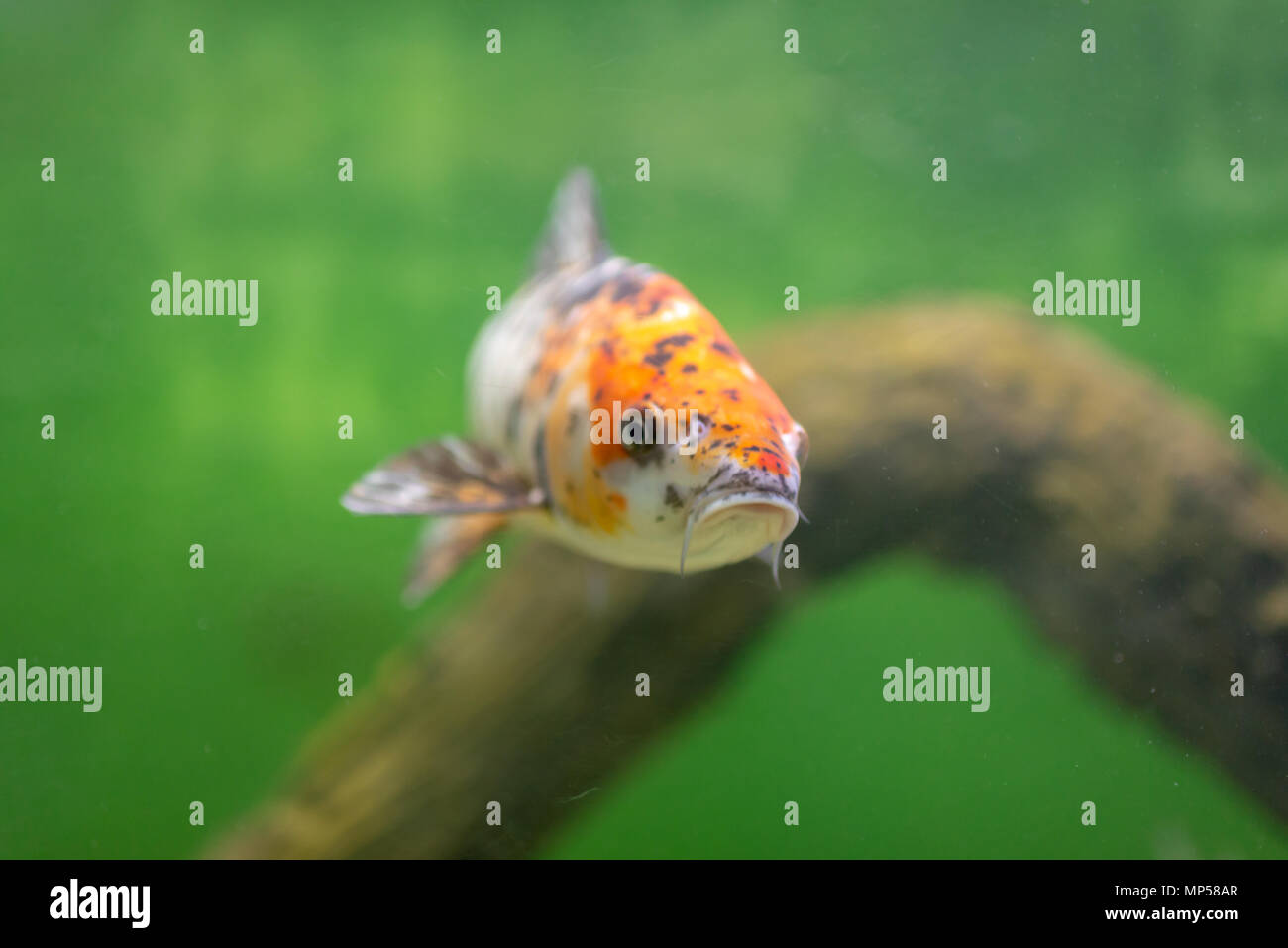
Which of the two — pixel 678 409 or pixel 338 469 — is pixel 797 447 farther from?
pixel 338 469

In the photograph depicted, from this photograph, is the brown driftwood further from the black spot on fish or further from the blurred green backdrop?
the black spot on fish

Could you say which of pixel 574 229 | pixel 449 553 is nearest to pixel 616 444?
pixel 449 553

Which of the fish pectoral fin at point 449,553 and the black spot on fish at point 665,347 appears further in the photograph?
the fish pectoral fin at point 449,553

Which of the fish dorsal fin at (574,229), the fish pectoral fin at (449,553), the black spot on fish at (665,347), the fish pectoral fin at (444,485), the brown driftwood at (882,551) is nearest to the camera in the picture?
the black spot on fish at (665,347)

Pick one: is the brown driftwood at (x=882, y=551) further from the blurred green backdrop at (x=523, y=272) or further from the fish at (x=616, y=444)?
the fish at (x=616, y=444)

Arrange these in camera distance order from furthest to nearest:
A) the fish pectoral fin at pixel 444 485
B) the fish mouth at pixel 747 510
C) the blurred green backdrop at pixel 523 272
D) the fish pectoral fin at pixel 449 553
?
the blurred green backdrop at pixel 523 272
the fish pectoral fin at pixel 449 553
the fish pectoral fin at pixel 444 485
the fish mouth at pixel 747 510

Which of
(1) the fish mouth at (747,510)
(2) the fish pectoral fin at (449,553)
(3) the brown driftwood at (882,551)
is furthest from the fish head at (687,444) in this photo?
(3) the brown driftwood at (882,551)
